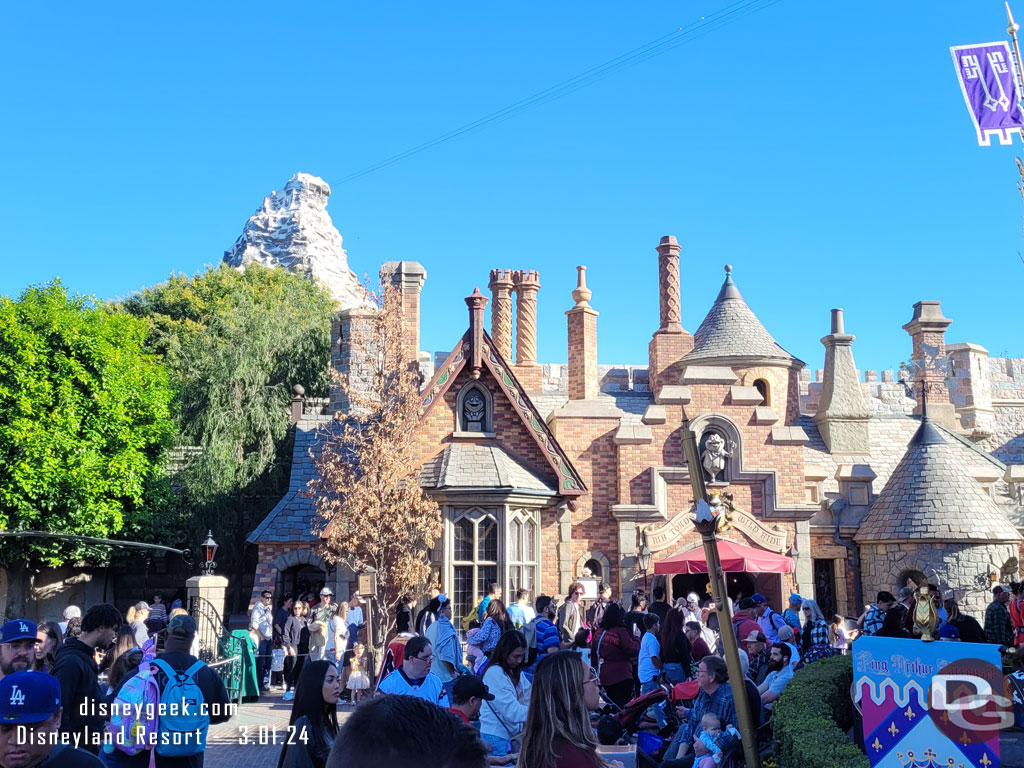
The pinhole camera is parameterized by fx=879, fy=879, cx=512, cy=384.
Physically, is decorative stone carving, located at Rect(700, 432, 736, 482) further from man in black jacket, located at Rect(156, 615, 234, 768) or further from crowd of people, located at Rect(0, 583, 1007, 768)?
man in black jacket, located at Rect(156, 615, 234, 768)

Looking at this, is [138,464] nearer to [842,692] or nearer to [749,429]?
[749,429]

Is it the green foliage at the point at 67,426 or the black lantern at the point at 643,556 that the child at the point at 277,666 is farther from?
the green foliage at the point at 67,426

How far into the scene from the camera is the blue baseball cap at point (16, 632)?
17.8ft

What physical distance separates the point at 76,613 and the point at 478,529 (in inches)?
370

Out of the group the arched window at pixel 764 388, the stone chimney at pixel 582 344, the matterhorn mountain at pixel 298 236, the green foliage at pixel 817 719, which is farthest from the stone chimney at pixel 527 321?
the matterhorn mountain at pixel 298 236

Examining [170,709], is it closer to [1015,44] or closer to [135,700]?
[135,700]

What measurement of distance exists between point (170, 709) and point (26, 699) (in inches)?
80.0

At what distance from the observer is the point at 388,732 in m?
1.70

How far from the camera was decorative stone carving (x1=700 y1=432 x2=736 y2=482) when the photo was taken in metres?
19.9

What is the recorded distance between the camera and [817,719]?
22.1 feet

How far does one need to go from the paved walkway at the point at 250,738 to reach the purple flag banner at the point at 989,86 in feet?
Answer: 47.3

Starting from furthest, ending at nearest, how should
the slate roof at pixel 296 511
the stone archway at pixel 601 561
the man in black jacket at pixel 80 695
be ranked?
the stone archway at pixel 601 561 < the slate roof at pixel 296 511 < the man in black jacket at pixel 80 695

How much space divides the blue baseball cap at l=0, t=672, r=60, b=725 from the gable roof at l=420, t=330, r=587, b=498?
1549 cm

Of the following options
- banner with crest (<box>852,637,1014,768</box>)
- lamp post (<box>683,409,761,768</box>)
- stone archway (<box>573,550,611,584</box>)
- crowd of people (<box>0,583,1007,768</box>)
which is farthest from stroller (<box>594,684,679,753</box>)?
stone archway (<box>573,550,611,584</box>)
